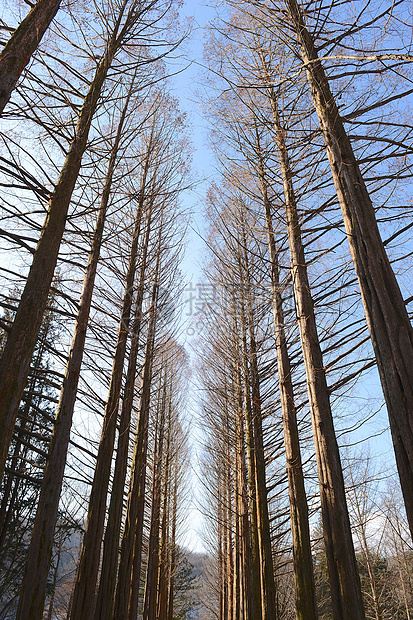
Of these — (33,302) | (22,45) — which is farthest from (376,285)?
(22,45)

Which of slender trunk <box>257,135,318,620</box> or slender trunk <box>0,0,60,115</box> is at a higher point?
slender trunk <box>0,0,60,115</box>

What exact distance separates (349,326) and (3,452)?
302 centimetres

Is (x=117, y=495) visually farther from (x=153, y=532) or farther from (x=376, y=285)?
(x=153, y=532)

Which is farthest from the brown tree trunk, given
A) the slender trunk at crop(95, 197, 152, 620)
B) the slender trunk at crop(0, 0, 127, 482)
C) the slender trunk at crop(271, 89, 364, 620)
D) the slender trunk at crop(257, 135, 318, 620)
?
the slender trunk at crop(271, 89, 364, 620)

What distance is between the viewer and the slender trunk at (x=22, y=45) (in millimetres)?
2615

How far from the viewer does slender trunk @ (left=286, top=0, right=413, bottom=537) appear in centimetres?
198

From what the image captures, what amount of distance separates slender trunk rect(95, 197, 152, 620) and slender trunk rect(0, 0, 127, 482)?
2831 mm

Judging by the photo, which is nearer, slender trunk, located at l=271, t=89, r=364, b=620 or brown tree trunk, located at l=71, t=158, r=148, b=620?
slender trunk, located at l=271, t=89, r=364, b=620

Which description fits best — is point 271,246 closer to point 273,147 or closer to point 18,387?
point 273,147

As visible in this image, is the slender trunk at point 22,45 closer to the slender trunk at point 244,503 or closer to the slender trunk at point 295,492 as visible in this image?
the slender trunk at point 295,492

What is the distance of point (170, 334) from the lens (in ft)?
23.4

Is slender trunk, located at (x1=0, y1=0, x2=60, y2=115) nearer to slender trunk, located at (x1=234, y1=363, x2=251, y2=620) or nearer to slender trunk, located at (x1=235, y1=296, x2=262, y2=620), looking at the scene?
slender trunk, located at (x1=235, y1=296, x2=262, y2=620)

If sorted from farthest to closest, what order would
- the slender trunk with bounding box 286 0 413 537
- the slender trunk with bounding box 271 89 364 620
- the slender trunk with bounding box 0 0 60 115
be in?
the slender trunk with bounding box 271 89 364 620 → the slender trunk with bounding box 0 0 60 115 → the slender trunk with bounding box 286 0 413 537

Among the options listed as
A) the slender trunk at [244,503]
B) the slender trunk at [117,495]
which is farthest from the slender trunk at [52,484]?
the slender trunk at [244,503]
